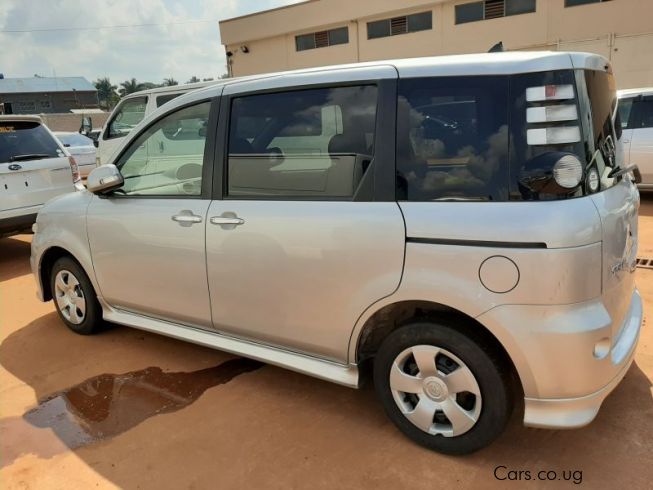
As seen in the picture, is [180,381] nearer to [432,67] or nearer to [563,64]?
[432,67]

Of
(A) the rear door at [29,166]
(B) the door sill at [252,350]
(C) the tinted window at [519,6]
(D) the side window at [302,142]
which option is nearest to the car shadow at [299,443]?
(B) the door sill at [252,350]

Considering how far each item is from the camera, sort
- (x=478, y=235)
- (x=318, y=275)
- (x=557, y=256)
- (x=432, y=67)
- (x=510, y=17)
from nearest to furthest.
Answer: (x=557, y=256) < (x=478, y=235) < (x=432, y=67) < (x=318, y=275) < (x=510, y=17)

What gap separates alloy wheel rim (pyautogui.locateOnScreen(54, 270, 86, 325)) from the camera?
160 inches

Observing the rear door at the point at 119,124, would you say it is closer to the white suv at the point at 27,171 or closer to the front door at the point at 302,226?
the white suv at the point at 27,171

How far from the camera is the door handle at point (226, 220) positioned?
9.46 ft

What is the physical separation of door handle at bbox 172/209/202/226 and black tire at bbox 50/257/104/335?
1.28m

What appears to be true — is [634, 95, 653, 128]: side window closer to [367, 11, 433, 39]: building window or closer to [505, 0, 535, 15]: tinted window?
[505, 0, 535, 15]: tinted window

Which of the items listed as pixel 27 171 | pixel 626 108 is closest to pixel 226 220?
pixel 27 171

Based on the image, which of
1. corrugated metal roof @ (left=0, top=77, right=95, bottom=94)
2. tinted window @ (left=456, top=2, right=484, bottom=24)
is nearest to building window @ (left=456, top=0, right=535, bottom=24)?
tinted window @ (left=456, top=2, right=484, bottom=24)

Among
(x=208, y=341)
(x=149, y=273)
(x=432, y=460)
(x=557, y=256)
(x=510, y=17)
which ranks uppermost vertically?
(x=510, y=17)

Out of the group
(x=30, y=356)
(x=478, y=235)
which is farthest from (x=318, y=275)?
(x=30, y=356)

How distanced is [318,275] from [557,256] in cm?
113

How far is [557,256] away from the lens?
2.04 meters

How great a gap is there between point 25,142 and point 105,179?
395cm
